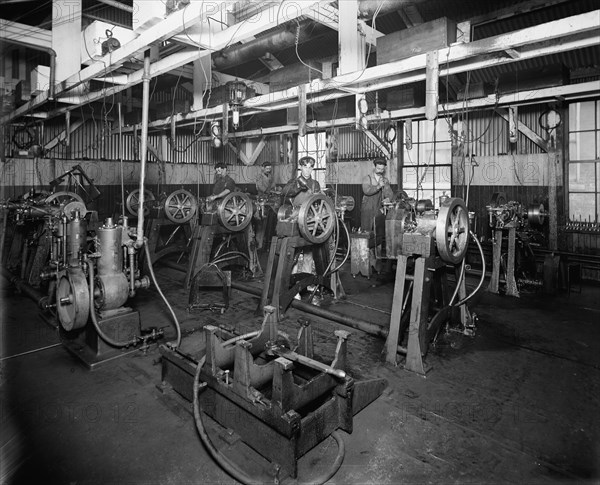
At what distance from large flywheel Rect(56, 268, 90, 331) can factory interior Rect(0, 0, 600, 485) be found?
0.02 meters

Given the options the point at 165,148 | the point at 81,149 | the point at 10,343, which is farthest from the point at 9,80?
the point at 10,343

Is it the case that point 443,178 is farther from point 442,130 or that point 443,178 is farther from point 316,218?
point 316,218

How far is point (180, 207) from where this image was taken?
6980 millimetres

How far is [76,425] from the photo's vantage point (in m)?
2.57

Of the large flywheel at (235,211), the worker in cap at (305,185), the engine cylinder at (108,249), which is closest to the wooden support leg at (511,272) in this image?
the worker in cap at (305,185)

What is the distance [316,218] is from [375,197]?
2930 millimetres

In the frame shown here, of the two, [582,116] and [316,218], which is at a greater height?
[582,116]

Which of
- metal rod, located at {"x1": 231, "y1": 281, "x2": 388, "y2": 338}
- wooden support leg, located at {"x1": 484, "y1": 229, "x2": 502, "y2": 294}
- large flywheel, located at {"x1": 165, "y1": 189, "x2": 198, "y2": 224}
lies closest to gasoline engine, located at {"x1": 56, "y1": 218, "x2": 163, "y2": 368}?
metal rod, located at {"x1": 231, "y1": 281, "x2": 388, "y2": 338}

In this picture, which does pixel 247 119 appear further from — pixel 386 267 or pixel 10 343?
pixel 10 343

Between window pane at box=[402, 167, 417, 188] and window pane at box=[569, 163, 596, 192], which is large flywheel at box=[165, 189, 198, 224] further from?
window pane at box=[569, 163, 596, 192]

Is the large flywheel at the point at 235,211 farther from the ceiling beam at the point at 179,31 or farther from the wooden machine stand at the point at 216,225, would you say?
the ceiling beam at the point at 179,31

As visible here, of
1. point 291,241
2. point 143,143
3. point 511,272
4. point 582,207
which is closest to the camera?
point 143,143

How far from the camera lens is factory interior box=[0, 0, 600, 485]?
7.52 feet

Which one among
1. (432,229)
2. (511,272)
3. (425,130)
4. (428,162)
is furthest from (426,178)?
(432,229)
